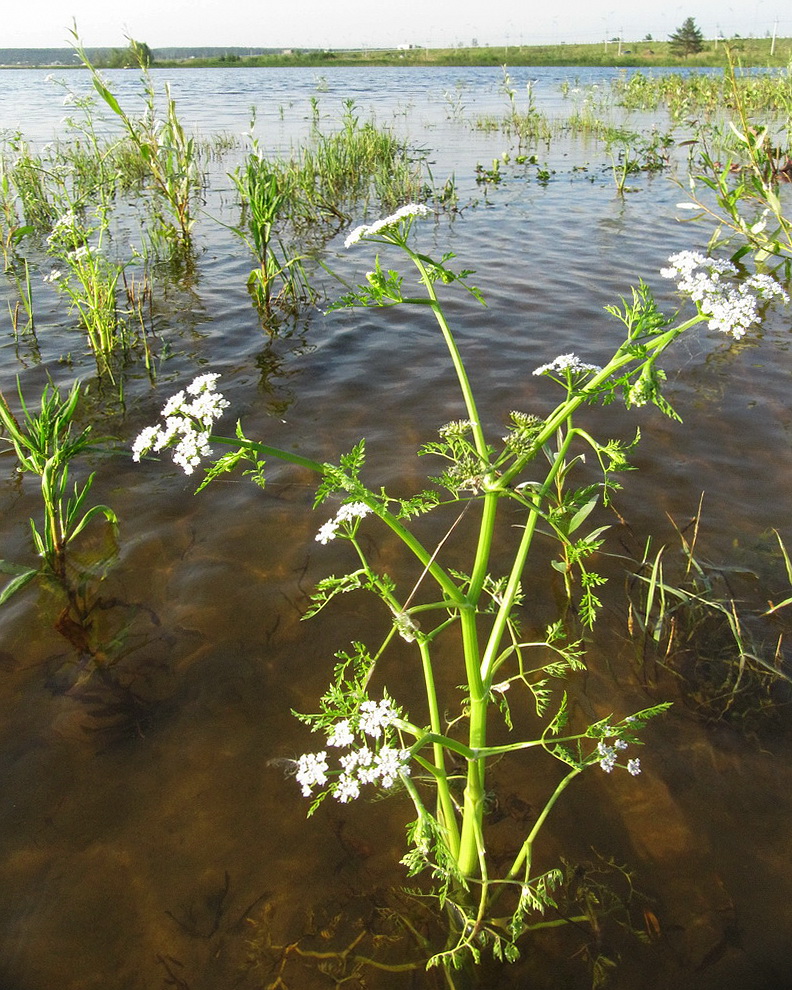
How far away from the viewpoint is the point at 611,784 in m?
3.15

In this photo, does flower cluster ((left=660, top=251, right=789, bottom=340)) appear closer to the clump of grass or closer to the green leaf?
the clump of grass

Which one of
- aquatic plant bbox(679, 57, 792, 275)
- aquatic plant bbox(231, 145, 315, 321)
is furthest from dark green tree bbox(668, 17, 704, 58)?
aquatic plant bbox(231, 145, 315, 321)

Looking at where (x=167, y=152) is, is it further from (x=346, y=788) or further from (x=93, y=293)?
(x=346, y=788)

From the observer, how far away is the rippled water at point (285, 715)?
2641 millimetres

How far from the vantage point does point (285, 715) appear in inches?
138

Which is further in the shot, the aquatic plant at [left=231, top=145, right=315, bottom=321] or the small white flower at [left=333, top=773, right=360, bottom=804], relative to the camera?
the aquatic plant at [left=231, top=145, right=315, bottom=321]

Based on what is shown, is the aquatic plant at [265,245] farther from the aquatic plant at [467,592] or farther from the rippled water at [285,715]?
the aquatic plant at [467,592]

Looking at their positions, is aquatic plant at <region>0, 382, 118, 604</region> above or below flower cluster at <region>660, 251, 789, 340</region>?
below

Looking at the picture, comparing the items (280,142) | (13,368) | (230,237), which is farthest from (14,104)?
(13,368)

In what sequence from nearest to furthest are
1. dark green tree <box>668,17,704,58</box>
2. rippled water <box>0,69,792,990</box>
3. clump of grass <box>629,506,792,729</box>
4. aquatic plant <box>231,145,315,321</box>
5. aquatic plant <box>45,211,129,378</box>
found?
rippled water <box>0,69,792,990</box> → clump of grass <box>629,506,792,729</box> → aquatic plant <box>45,211,129,378</box> → aquatic plant <box>231,145,315,321</box> → dark green tree <box>668,17,704,58</box>

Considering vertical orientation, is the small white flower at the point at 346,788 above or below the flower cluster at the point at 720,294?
below

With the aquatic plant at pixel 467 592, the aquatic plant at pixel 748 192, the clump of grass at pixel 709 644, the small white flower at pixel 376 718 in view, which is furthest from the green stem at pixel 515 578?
the aquatic plant at pixel 748 192

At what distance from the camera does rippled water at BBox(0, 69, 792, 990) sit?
2641 mm

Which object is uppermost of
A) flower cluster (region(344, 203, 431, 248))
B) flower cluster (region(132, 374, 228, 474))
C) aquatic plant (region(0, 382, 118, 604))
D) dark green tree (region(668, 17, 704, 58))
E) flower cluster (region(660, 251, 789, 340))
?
dark green tree (region(668, 17, 704, 58))
